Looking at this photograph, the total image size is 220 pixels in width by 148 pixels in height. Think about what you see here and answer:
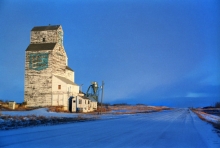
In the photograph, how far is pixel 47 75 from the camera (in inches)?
1617

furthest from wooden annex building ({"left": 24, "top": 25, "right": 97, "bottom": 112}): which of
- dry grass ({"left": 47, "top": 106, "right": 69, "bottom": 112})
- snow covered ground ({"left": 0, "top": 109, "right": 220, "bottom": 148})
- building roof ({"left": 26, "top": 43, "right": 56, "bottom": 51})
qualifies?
snow covered ground ({"left": 0, "top": 109, "right": 220, "bottom": 148})

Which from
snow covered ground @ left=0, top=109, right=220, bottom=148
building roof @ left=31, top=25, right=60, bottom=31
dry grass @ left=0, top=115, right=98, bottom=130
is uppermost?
building roof @ left=31, top=25, right=60, bottom=31

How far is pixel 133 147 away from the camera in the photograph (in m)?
9.12

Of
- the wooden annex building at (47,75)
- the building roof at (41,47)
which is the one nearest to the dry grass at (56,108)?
the wooden annex building at (47,75)

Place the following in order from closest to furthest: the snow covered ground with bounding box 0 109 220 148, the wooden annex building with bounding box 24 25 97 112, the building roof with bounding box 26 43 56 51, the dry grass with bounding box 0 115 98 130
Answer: the snow covered ground with bounding box 0 109 220 148 < the dry grass with bounding box 0 115 98 130 < the wooden annex building with bounding box 24 25 97 112 < the building roof with bounding box 26 43 56 51

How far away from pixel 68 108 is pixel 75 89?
14.8ft

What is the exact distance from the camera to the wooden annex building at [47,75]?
40500 mm

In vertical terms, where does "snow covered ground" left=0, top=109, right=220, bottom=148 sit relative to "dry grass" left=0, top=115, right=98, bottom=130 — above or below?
below

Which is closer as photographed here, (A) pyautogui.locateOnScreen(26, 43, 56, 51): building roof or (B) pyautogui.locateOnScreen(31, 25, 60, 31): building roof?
(A) pyautogui.locateOnScreen(26, 43, 56, 51): building roof

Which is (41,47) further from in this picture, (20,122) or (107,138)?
(107,138)

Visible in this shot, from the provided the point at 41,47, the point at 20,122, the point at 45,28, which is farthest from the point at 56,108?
the point at 20,122

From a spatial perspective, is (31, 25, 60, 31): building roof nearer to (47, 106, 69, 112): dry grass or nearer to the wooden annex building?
the wooden annex building

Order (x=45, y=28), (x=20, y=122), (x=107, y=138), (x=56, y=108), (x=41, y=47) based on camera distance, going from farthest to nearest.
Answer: (x=45, y=28)
(x=41, y=47)
(x=56, y=108)
(x=20, y=122)
(x=107, y=138)

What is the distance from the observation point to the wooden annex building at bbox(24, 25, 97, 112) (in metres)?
40.5
